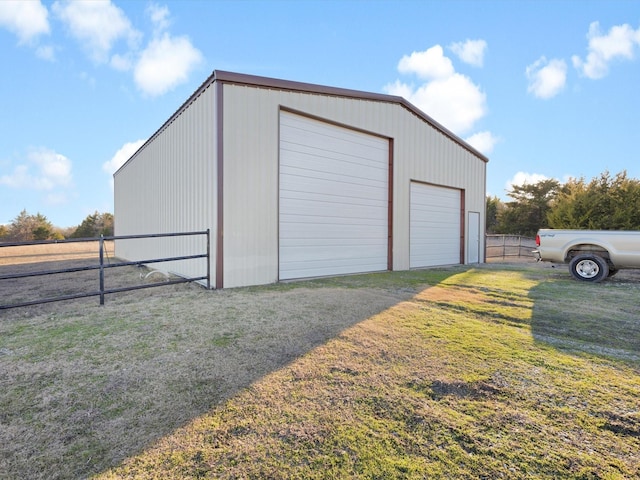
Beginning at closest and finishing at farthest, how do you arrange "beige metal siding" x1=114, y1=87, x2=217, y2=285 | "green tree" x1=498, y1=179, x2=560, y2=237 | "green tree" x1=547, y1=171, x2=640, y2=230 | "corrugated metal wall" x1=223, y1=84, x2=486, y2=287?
"corrugated metal wall" x1=223, y1=84, x2=486, y2=287 → "beige metal siding" x1=114, y1=87, x2=217, y2=285 → "green tree" x1=547, y1=171, x2=640, y2=230 → "green tree" x1=498, y1=179, x2=560, y2=237

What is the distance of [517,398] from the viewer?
219cm

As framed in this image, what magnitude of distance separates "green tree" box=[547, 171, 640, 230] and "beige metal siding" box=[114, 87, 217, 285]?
63.1 feet

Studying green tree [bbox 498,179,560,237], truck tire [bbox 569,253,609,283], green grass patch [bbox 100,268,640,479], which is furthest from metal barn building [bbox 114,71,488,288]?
green tree [bbox 498,179,560,237]

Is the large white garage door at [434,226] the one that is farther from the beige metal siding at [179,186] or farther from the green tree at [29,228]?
the green tree at [29,228]

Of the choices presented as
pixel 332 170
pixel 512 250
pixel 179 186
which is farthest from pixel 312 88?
pixel 512 250

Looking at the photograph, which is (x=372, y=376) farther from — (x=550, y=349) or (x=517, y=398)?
(x=550, y=349)

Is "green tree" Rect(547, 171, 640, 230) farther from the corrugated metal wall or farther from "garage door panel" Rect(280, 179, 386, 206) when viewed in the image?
the corrugated metal wall

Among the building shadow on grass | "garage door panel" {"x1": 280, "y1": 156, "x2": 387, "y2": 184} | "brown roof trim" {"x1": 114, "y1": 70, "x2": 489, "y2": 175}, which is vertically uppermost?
"brown roof trim" {"x1": 114, "y1": 70, "x2": 489, "y2": 175}

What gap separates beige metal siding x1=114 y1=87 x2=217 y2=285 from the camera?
6485mm

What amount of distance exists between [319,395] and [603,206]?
820 inches

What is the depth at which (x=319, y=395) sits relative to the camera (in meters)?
2.23

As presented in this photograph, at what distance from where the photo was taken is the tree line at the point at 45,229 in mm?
28281

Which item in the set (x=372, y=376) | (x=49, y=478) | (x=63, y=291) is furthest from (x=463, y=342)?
(x=63, y=291)

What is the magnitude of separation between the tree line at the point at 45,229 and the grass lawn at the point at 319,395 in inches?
1125
